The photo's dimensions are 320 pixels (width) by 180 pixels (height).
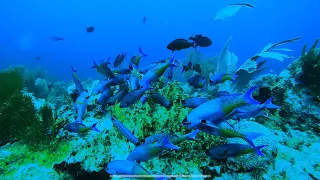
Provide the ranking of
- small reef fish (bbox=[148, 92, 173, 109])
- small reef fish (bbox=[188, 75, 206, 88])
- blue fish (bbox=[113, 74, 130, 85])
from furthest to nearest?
1. small reef fish (bbox=[188, 75, 206, 88])
2. blue fish (bbox=[113, 74, 130, 85])
3. small reef fish (bbox=[148, 92, 173, 109])

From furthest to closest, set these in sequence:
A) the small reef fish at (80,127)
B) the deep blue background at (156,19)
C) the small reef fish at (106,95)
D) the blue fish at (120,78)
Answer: the deep blue background at (156,19) → the blue fish at (120,78) → the small reef fish at (106,95) → the small reef fish at (80,127)

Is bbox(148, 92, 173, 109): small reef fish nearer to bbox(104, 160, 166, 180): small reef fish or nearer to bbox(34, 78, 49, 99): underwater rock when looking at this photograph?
bbox(104, 160, 166, 180): small reef fish

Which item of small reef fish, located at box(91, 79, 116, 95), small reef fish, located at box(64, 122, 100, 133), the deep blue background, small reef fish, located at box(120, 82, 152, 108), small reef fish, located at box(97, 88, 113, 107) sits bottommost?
small reef fish, located at box(64, 122, 100, 133)

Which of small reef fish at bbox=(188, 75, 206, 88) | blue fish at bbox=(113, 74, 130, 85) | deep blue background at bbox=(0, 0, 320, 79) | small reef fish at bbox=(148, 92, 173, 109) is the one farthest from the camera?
deep blue background at bbox=(0, 0, 320, 79)

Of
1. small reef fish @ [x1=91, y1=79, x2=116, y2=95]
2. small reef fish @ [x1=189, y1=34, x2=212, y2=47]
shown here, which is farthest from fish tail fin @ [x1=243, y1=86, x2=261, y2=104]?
small reef fish @ [x1=189, y1=34, x2=212, y2=47]

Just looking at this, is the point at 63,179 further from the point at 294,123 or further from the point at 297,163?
the point at 294,123

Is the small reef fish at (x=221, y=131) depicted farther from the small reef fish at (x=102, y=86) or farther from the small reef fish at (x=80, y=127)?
the small reef fish at (x=102, y=86)

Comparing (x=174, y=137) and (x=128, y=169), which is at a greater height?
(x=174, y=137)

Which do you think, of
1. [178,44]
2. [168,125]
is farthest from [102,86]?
[178,44]

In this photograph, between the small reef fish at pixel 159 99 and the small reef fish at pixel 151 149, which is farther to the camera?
the small reef fish at pixel 159 99

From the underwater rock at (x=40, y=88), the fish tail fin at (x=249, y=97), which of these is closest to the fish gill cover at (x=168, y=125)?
the fish tail fin at (x=249, y=97)

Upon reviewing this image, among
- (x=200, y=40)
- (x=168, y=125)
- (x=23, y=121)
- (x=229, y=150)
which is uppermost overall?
(x=200, y=40)

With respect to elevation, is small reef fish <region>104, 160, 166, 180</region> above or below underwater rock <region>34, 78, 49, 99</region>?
below

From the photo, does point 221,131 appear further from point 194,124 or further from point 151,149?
point 151,149
